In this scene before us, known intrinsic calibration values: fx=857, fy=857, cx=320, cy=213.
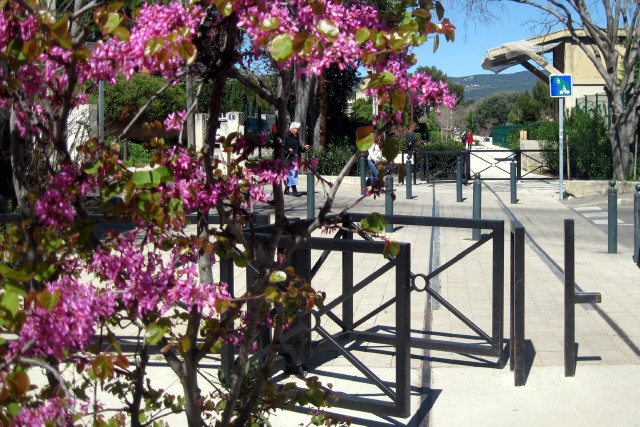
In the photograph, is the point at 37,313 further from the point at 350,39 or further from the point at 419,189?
the point at 419,189

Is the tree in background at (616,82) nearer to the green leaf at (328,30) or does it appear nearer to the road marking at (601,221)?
the road marking at (601,221)

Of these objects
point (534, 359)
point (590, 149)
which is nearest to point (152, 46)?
point (534, 359)

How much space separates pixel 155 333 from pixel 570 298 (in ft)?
12.8

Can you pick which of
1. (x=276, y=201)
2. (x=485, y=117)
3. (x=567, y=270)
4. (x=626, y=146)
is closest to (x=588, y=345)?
(x=567, y=270)

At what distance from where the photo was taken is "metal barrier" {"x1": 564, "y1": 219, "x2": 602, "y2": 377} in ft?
19.1

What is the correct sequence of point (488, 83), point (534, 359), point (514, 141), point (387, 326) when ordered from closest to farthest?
point (534, 359) → point (387, 326) → point (514, 141) → point (488, 83)

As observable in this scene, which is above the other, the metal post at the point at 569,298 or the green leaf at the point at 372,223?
the green leaf at the point at 372,223

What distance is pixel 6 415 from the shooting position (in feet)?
7.34

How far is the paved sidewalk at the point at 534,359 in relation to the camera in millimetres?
5316

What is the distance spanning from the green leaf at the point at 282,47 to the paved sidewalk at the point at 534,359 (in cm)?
323

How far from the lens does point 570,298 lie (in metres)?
5.89

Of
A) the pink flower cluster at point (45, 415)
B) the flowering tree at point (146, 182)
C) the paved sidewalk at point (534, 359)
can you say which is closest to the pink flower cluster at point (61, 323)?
the flowering tree at point (146, 182)

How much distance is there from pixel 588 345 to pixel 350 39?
4920mm

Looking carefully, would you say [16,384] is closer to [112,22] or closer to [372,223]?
[112,22]
